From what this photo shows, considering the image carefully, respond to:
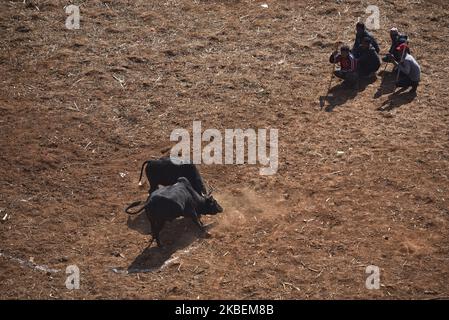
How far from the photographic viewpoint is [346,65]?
15617mm

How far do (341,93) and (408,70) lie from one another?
4.73 ft

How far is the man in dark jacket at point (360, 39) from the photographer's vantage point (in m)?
16.0

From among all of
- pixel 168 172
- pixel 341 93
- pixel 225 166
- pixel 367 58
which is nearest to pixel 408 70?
pixel 367 58

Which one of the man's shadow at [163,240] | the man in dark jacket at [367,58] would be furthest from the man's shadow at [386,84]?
the man's shadow at [163,240]

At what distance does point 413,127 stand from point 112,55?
689cm

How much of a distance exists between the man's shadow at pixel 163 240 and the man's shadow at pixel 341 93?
4.41 metres

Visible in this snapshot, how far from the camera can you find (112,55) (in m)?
16.8

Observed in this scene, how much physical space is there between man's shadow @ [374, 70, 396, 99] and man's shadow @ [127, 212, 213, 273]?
5383 mm

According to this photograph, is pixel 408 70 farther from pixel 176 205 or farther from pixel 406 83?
pixel 176 205

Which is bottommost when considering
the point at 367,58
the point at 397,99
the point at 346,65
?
the point at 397,99

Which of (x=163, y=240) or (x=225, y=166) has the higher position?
(x=225, y=166)

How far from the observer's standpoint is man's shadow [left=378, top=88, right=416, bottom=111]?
15.1 m

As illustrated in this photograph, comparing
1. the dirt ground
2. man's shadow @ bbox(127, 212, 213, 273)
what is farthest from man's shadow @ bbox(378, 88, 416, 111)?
man's shadow @ bbox(127, 212, 213, 273)

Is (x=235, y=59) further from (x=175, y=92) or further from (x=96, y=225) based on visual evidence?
(x=96, y=225)
